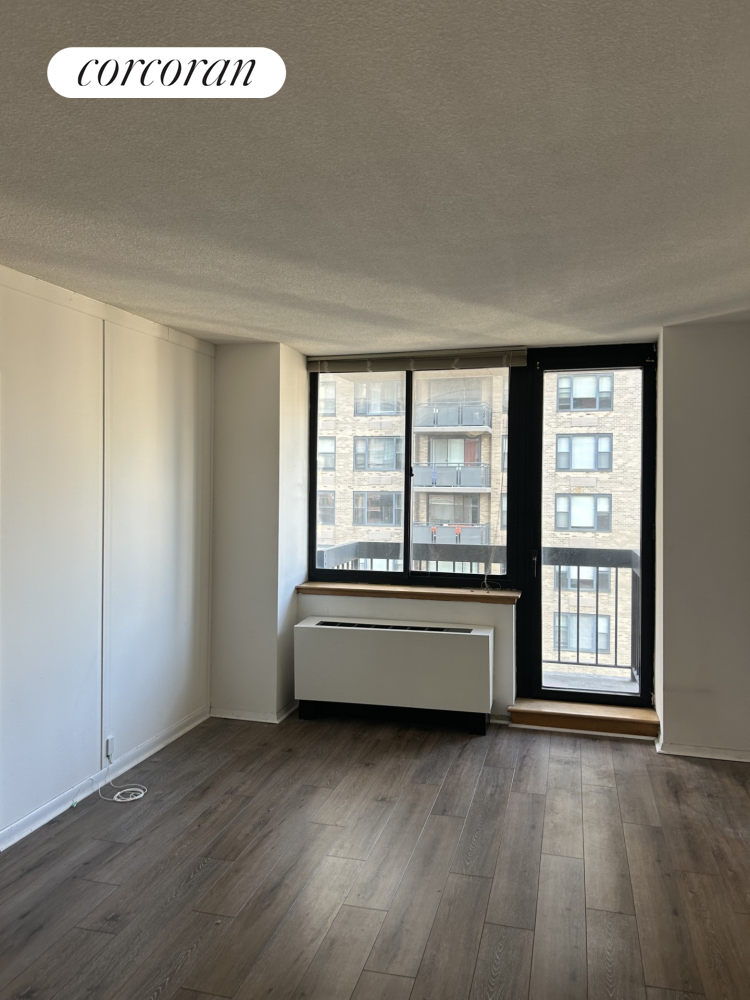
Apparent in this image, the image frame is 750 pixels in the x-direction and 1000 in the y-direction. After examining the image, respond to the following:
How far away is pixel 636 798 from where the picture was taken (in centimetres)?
348

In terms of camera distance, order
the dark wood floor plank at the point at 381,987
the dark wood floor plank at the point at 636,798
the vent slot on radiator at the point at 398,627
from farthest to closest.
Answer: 1. the vent slot on radiator at the point at 398,627
2. the dark wood floor plank at the point at 636,798
3. the dark wood floor plank at the point at 381,987

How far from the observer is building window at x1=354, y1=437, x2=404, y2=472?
5012 millimetres

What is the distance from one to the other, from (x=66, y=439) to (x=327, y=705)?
251 centimetres

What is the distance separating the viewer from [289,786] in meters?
3.60

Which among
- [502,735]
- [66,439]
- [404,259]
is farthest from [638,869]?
[66,439]

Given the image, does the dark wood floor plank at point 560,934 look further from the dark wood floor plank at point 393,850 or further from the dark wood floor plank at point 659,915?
the dark wood floor plank at point 393,850

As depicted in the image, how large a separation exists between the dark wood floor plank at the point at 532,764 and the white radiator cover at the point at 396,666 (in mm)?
327

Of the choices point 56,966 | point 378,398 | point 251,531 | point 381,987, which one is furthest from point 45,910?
point 378,398

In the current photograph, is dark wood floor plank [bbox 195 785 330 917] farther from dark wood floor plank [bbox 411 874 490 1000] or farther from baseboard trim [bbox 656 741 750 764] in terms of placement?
baseboard trim [bbox 656 741 750 764]

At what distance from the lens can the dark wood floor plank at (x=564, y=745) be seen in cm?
405

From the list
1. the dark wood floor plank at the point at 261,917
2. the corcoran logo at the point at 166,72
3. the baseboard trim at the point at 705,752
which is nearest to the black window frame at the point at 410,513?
the baseboard trim at the point at 705,752

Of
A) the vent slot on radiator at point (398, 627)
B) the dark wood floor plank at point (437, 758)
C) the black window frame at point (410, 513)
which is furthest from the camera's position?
the black window frame at point (410, 513)

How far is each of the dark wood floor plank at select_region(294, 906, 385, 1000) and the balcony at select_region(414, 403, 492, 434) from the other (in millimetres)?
3152

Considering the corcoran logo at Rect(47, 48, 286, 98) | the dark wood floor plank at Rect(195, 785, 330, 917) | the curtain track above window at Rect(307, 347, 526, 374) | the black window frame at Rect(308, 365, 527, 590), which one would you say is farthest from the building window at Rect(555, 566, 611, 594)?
the corcoran logo at Rect(47, 48, 286, 98)
